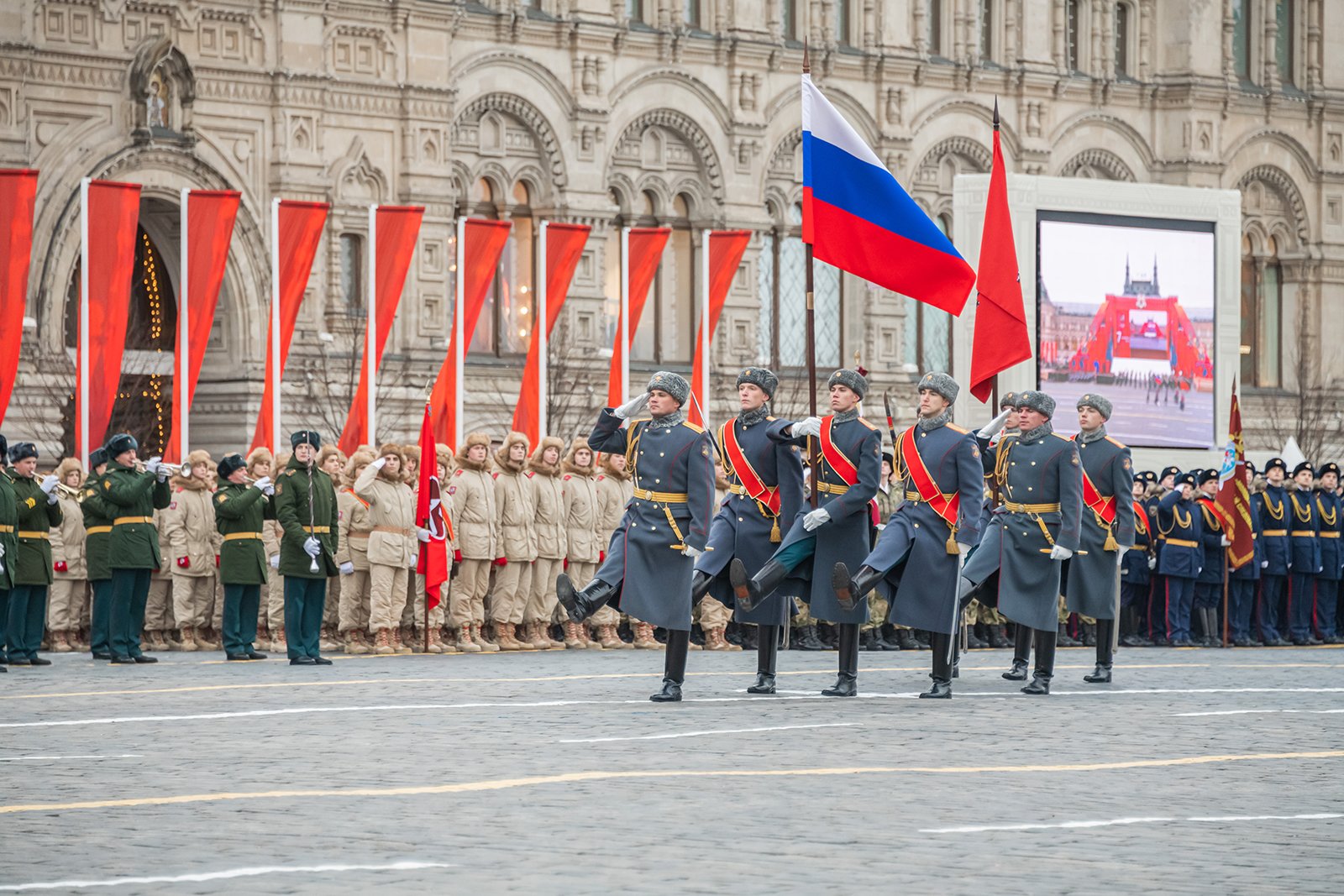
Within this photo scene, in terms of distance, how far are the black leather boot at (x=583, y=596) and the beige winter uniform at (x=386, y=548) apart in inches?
203

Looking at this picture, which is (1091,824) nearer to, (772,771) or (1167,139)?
(772,771)

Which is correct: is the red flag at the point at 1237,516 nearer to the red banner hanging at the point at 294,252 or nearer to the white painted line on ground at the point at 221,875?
the red banner hanging at the point at 294,252

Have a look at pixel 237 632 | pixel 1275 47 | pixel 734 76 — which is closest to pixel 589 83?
pixel 734 76

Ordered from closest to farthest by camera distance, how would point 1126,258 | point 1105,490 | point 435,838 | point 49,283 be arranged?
point 435,838 → point 1105,490 → point 1126,258 → point 49,283

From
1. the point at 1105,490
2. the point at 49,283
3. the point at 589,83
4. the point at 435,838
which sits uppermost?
the point at 589,83

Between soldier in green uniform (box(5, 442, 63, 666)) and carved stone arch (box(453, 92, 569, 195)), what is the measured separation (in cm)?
1816

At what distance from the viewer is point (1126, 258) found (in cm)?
2758

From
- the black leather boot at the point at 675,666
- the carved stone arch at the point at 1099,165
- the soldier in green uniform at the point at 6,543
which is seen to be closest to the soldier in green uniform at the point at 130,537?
the soldier in green uniform at the point at 6,543

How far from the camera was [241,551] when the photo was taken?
17.8 meters

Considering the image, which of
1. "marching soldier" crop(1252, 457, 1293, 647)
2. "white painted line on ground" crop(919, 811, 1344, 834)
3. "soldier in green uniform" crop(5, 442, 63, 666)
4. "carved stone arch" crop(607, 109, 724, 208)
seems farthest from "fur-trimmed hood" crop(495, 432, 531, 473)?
"carved stone arch" crop(607, 109, 724, 208)

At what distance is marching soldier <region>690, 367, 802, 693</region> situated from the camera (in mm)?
14008

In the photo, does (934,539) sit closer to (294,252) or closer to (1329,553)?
(1329,553)

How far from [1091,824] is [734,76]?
2969cm

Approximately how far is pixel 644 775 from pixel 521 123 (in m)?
26.5
